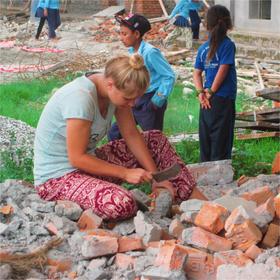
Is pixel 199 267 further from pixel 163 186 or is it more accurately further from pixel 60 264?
pixel 163 186

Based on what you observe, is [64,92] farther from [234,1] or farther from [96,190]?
[234,1]

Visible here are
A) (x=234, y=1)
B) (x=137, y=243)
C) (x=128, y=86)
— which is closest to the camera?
(x=137, y=243)

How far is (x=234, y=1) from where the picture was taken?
612 inches

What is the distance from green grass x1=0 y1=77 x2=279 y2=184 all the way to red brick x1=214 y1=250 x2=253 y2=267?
6.65 feet

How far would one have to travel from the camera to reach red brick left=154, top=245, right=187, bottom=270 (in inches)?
134

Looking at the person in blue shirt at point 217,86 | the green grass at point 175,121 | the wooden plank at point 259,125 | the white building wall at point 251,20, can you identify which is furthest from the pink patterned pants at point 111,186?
the white building wall at point 251,20

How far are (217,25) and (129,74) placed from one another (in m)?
2.18

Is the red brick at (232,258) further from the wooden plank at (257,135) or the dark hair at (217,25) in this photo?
the wooden plank at (257,135)

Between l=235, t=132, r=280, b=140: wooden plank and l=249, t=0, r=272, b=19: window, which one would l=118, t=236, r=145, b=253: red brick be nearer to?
l=235, t=132, r=280, b=140: wooden plank

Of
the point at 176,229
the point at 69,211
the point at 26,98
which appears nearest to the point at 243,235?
the point at 176,229

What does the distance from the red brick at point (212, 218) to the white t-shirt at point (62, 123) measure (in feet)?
2.98

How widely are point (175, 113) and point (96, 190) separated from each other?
205 inches

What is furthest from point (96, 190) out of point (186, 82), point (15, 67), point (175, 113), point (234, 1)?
point (234, 1)

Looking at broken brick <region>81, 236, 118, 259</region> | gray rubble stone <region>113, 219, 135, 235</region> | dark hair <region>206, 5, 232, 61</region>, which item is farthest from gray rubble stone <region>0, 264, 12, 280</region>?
dark hair <region>206, 5, 232, 61</region>
